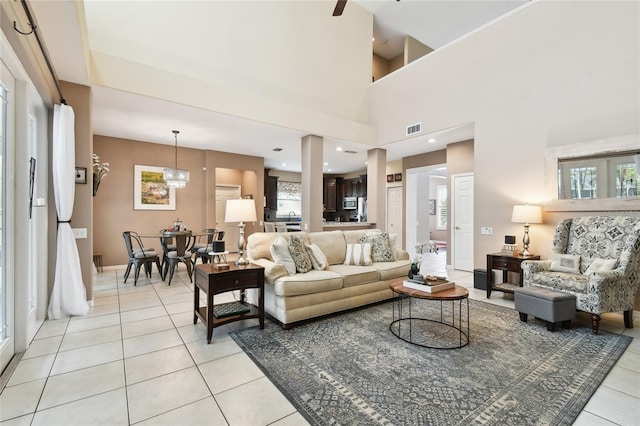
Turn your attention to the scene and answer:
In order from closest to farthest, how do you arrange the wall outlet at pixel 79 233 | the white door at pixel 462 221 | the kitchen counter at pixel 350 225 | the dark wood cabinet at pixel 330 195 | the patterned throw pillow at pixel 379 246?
the wall outlet at pixel 79 233 → the patterned throw pillow at pixel 379 246 → the white door at pixel 462 221 → the kitchen counter at pixel 350 225 → the dark wood cabinet at pixel 330 195

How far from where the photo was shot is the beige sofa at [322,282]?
3057mm

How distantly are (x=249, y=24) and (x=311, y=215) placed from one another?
3597mm

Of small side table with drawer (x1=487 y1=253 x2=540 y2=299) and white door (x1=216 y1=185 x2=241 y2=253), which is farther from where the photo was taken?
white door (x1=216 y1=185 x2=241 y2=253)

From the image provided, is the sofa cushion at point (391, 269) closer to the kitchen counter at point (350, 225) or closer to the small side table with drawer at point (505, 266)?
the small side table with drawer at point (505, 266)

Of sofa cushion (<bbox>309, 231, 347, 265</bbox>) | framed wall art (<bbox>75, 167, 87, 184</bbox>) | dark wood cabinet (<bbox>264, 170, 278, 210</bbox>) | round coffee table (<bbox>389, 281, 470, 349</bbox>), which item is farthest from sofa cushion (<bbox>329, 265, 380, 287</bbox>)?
dark wood cabinet (<bbox>264, 170, 278, 210</bbox>)

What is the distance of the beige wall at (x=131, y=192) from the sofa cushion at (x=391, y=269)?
5064mm

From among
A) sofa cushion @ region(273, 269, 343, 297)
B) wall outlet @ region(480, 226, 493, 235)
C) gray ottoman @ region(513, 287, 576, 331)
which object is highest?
wall outlet @ region(480, 226, 493, 235)

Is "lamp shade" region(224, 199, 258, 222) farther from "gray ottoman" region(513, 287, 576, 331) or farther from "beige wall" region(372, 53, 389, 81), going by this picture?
"beige wall" region(372, 53, 389, 81)

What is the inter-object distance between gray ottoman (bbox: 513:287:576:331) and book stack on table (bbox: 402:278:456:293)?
103 cm

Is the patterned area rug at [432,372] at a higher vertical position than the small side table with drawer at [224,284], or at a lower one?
lower

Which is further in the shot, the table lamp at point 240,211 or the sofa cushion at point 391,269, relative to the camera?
the sofa cushion at point 391,269

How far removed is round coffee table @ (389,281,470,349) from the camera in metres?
2.66

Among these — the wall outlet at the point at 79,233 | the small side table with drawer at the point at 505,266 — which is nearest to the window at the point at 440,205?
the small side table with drawer at the point at 505,266

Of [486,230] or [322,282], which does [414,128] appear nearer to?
→ [486,230]
